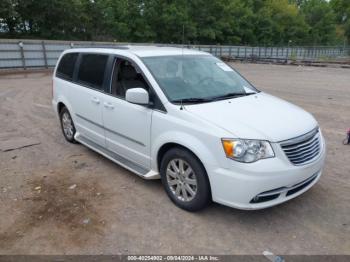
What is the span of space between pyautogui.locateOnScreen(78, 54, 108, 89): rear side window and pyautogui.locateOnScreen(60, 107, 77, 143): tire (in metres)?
0.91

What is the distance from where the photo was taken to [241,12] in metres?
58.4

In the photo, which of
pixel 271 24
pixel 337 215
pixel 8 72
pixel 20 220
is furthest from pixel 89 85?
pixel 271 24

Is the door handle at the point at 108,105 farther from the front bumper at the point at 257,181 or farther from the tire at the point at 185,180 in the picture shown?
the front bumper at the point at 257,181

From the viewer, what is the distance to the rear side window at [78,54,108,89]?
4.69 metres

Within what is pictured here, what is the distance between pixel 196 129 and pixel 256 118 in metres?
0.67

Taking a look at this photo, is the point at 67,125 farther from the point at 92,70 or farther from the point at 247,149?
the point at 247,149

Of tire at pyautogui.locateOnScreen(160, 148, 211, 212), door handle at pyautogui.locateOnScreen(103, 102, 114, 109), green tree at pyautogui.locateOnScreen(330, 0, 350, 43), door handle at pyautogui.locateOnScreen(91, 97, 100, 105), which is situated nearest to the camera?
tire at pyautogui.locateOnScreen(160, 148, 211, 212)

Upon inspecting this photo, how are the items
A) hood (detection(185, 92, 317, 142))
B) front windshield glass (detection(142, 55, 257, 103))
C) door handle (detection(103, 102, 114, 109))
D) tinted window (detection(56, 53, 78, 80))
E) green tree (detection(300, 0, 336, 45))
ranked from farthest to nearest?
1. green tree (detection(300, 0, 336, 45))
2. tinted window (detection(56, 53, 78, 80))
3. door handle (detection(103, 102, 114, 109))
4. front windshield glass (detection(142, 55, 257, 103))
5. hood (detection(185, 92, 317, 142))

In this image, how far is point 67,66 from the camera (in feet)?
19.0

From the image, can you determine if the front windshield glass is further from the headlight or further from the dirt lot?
the dirt lot

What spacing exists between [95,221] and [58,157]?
7.29ft

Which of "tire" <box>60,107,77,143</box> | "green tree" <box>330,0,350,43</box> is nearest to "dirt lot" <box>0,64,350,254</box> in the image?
"tire" <box>60,107,77,143</box>

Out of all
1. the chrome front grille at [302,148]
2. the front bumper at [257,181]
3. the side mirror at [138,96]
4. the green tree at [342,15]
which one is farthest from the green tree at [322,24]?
the front bumper at [257,181]

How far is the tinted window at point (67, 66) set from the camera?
5590 millimetres
